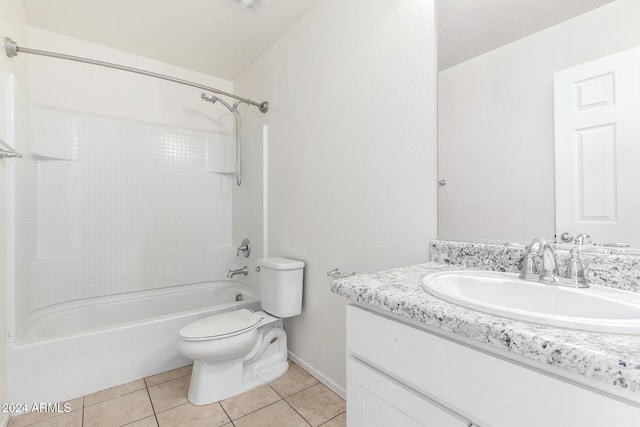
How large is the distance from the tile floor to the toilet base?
4 centimetres

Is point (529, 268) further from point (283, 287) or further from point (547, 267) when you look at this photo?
point (283, 287)

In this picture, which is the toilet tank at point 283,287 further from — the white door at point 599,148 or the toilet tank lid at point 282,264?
the white door at point 599,148

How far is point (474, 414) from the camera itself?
553 mm

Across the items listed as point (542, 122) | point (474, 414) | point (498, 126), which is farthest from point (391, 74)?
point (474, 414)

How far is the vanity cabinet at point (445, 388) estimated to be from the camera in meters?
0.44

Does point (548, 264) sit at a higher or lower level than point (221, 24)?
lower

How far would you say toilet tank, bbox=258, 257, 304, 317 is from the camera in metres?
1.86

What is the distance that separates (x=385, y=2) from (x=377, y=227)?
110 cm

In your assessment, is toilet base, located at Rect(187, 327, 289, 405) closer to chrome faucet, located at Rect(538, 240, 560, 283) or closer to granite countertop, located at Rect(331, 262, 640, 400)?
granite countertop, located at Rect(331, 262, 640, 400)

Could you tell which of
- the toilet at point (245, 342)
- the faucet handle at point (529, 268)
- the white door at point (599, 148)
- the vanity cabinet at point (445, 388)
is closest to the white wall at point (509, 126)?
the white door at point (599, 148)

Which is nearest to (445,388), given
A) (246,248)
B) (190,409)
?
(190,409)

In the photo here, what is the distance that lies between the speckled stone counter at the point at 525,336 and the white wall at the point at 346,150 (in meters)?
0.58

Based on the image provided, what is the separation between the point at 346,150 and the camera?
5.31 feet

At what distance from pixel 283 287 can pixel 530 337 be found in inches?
60.0
